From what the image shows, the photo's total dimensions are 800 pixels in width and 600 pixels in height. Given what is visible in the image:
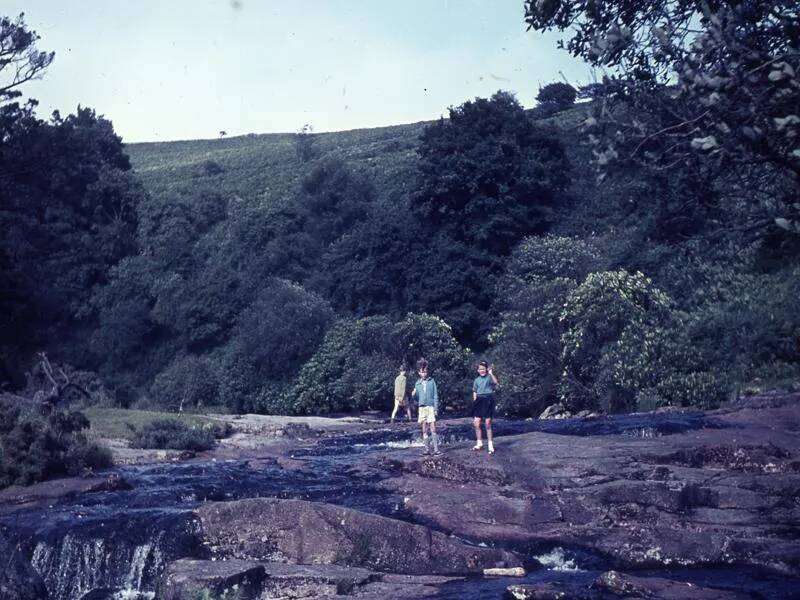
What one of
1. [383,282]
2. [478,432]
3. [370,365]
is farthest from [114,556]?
[383,282]

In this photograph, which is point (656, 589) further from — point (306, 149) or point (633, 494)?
point (306, 149)

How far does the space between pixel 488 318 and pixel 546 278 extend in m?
3.73

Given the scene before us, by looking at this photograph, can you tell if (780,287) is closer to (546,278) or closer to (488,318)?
(546,278)

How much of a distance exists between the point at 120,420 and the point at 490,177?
20969 millimetres

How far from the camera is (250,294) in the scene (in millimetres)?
46969

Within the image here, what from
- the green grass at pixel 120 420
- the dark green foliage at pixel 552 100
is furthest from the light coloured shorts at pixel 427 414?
the dark green foliage at pixel 552 100

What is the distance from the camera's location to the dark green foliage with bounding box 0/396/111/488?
1877 centimetres

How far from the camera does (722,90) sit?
286 inches

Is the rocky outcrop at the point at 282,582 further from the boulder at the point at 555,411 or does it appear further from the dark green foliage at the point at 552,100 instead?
the dark green foliage at the point at 552,100

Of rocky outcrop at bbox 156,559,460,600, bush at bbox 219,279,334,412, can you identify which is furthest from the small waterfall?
bush at bbox 219,279,334,412

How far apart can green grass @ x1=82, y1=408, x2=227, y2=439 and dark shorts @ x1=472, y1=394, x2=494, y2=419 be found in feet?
40.2

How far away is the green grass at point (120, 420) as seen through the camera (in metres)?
26.1

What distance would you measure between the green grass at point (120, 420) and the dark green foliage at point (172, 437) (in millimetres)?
689

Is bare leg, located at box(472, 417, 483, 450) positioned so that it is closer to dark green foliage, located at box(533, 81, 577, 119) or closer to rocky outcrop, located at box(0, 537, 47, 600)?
rocky outcrop, located at box(0, 537, 47, 600)
